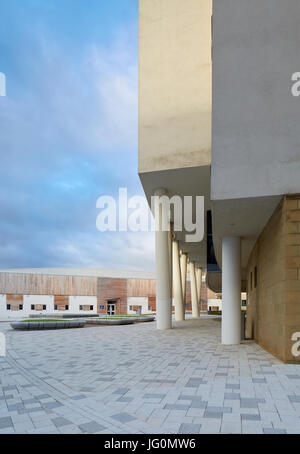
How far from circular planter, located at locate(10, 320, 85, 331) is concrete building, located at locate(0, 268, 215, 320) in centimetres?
2222

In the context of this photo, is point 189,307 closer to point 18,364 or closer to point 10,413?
point 18,364

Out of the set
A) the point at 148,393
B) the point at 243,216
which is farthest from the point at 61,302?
the point at 148,393

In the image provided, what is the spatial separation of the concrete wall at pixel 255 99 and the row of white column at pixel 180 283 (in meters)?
4.40

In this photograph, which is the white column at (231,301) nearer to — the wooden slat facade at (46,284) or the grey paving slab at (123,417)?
the grey paving slab at (123,417)

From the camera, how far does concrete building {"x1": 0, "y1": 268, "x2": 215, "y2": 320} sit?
44.6 m

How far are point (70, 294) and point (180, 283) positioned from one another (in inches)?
896

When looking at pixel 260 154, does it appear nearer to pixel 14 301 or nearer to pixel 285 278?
pixel 285 278

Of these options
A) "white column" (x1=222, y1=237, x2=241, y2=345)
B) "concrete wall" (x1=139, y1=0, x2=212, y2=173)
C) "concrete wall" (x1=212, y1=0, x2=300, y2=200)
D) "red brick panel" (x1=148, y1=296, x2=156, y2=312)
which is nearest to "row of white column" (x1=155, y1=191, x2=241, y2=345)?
"white column" (x1=222, y1=237, x2=241, y2=345)

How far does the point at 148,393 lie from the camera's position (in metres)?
6.48

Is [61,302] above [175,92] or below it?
below

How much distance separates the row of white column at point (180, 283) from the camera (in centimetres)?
1383

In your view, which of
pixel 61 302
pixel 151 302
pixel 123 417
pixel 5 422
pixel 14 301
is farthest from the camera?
pixel 151 302

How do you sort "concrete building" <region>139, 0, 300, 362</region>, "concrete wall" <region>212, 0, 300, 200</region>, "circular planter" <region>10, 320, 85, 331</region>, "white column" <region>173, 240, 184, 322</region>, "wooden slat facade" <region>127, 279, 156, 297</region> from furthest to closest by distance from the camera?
"wooden slat facade" <region>127, 279, 156, 297</region>
"white column" <region>173, 240, 184, 322</region>
"circular planter" <region>10, 320, 85, 331</region>
"concrete wall" <region>212, 0, 300, 200</region>
"concrete building" <region>139, 0, 300, 362</region>

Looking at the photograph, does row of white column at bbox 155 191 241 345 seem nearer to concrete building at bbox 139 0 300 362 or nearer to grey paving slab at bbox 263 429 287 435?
concrete building at bbox 139 0 300 362
